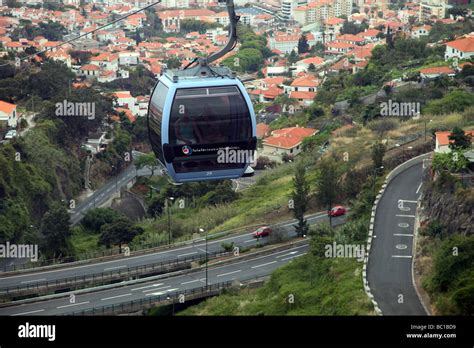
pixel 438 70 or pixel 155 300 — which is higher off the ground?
pixel 155 300

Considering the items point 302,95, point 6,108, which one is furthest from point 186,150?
point 302,95

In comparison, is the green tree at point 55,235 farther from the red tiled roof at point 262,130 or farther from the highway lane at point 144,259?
the red tiled roof at point 262,130

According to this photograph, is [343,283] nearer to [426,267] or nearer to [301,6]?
[426,267]

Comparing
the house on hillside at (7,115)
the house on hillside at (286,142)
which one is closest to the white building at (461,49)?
the house on hillside at (286,142)

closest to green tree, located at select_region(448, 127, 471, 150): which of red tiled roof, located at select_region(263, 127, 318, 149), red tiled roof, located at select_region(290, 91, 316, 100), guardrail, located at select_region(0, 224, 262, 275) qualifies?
guardrail, located at select_region(0, 224, 262, 275)

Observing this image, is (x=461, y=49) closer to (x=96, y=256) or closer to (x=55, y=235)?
(x=55, y=235)
